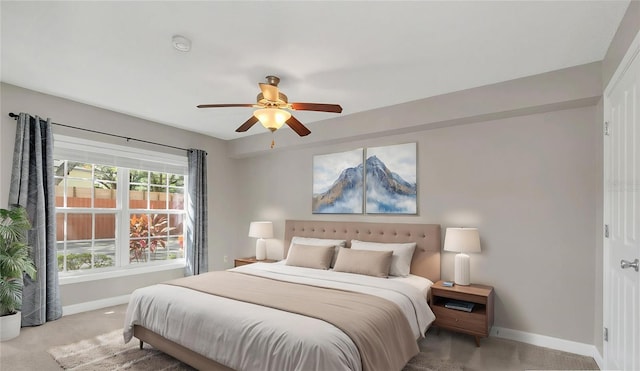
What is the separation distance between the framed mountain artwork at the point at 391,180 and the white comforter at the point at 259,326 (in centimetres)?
102

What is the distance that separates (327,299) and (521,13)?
94.3 inches

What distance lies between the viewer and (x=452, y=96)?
3404 millimetres

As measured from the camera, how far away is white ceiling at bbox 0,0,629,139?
6.68ft

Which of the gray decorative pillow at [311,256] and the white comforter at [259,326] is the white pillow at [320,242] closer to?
the gray decorative pillow at [311,256]

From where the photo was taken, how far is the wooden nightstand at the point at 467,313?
9.74 ft

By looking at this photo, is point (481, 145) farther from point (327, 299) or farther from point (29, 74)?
point (29, 74)

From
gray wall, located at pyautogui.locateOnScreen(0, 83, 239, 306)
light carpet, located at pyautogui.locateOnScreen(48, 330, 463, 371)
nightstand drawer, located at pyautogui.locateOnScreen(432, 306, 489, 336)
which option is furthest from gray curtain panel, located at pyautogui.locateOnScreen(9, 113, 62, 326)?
nightstand drawer, located at pyautogui.locateOnScreen(432, 306, 489, 336)

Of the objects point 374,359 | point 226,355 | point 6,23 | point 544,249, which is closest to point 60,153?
point 6,23

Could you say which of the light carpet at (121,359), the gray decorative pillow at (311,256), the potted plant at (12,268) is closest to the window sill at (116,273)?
the potted plant at (12,268)

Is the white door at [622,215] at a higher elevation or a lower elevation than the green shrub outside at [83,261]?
higher

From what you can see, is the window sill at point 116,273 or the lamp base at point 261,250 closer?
the window sill at point 116,273

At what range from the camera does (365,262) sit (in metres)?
3.52

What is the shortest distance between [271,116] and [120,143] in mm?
2681

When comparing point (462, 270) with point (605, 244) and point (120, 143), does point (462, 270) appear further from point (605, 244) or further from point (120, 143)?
point (120, 143)
